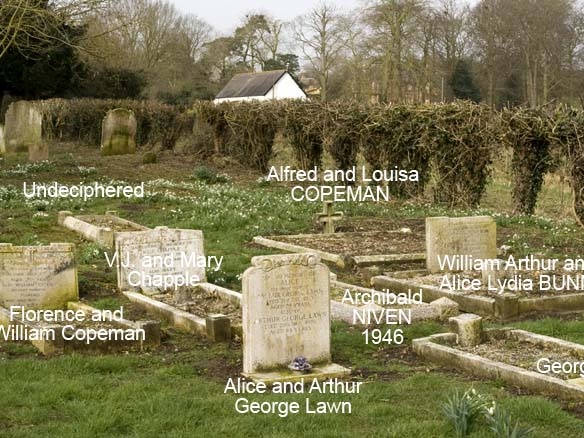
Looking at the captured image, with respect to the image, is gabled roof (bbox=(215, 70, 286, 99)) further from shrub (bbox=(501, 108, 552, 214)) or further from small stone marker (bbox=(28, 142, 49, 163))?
shrub (bbox=(501, 108, 552, 214))

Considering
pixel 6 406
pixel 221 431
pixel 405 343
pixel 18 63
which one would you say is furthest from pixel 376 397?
pixel 18 63

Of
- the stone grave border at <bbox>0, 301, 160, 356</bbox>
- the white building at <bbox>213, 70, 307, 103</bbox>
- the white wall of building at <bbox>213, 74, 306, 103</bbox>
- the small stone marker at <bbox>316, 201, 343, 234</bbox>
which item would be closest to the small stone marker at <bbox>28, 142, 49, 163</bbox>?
the small stone marker at <bbox>316, 201, 343, 234</bbox>

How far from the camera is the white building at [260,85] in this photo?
2413 inches

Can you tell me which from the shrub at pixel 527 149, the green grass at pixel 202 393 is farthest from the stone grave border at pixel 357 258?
the shrub at pixel 527 149

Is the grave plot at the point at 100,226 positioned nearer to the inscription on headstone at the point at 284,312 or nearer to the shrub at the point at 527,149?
the inscription on headstone at the point at 284,312

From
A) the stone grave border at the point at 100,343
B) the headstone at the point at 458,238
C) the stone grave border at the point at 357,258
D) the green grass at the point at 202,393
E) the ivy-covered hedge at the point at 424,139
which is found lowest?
the green grass at the point at 202,393

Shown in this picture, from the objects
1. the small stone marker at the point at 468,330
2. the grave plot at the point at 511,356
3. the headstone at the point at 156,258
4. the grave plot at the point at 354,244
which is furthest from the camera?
the grave plot at the point at 354,244

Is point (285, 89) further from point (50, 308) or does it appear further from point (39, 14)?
point (50, 308)

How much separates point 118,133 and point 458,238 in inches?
794

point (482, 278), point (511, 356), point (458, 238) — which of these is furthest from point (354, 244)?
point (511, 356)

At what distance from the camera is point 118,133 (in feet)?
103

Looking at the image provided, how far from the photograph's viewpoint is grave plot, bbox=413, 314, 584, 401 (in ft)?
24.8

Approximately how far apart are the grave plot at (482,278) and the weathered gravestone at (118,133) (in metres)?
19.9

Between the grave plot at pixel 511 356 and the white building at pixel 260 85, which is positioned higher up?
the white building at pixel 260 85
